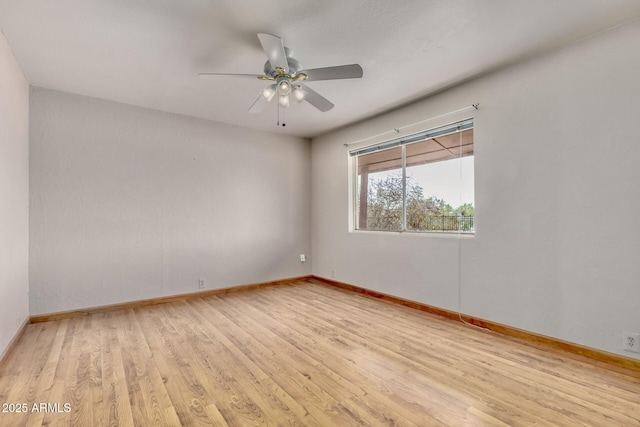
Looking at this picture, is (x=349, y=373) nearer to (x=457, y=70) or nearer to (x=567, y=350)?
(x=567, y=350)

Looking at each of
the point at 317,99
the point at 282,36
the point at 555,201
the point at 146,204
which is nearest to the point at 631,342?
the point at 555,201

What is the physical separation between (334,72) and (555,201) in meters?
2.17

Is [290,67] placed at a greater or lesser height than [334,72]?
greater

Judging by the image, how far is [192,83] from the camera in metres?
3.16

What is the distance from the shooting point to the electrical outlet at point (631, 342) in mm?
2158

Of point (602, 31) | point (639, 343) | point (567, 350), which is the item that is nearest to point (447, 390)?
point (567, 350)

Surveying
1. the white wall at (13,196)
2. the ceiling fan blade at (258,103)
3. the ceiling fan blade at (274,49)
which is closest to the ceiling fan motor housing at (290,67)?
the ceiling fan blade at (274,49)

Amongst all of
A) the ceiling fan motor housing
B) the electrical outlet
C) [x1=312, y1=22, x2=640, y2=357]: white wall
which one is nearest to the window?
[x1=312, y1=22, x2=640, y2=357]: white wall

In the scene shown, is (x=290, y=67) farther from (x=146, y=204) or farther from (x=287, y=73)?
(x=146, y=204)

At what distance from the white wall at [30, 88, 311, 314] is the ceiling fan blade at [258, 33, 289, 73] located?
2.47 metres

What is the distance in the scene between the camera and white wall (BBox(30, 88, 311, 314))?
3.29 meters

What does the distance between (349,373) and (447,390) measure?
2.12ft

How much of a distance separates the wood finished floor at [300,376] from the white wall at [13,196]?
12.1 inches

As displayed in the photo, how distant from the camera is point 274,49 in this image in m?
2.06
